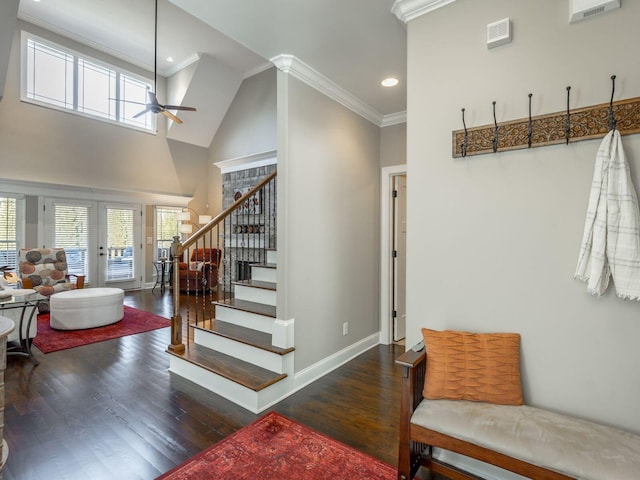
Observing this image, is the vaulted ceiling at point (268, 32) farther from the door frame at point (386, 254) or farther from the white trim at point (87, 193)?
the white trim at point (87, 193)

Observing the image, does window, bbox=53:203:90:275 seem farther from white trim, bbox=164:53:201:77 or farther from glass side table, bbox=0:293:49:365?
white trim, bbox=164:53:201:77

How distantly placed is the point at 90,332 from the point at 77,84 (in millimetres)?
5345

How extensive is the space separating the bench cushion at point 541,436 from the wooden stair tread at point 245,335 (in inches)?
55.1

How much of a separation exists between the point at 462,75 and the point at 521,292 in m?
1.29

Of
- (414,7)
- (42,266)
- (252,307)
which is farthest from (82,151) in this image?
(414,7)

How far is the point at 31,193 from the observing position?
6.14 m

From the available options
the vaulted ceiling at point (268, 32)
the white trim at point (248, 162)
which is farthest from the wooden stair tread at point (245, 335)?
the white trim at point (248, 162)

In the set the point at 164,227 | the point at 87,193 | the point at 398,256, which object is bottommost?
the point at 398,256

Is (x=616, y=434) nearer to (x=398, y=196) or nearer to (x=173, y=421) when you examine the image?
(x=173, y=421)

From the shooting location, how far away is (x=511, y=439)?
53.5 inches

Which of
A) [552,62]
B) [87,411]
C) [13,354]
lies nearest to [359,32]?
[552,62]

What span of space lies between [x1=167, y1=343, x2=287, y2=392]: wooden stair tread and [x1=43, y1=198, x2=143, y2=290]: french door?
5334 millimetres

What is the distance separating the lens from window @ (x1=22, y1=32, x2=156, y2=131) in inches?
239

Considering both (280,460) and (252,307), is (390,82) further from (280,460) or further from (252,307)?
(280,460)
